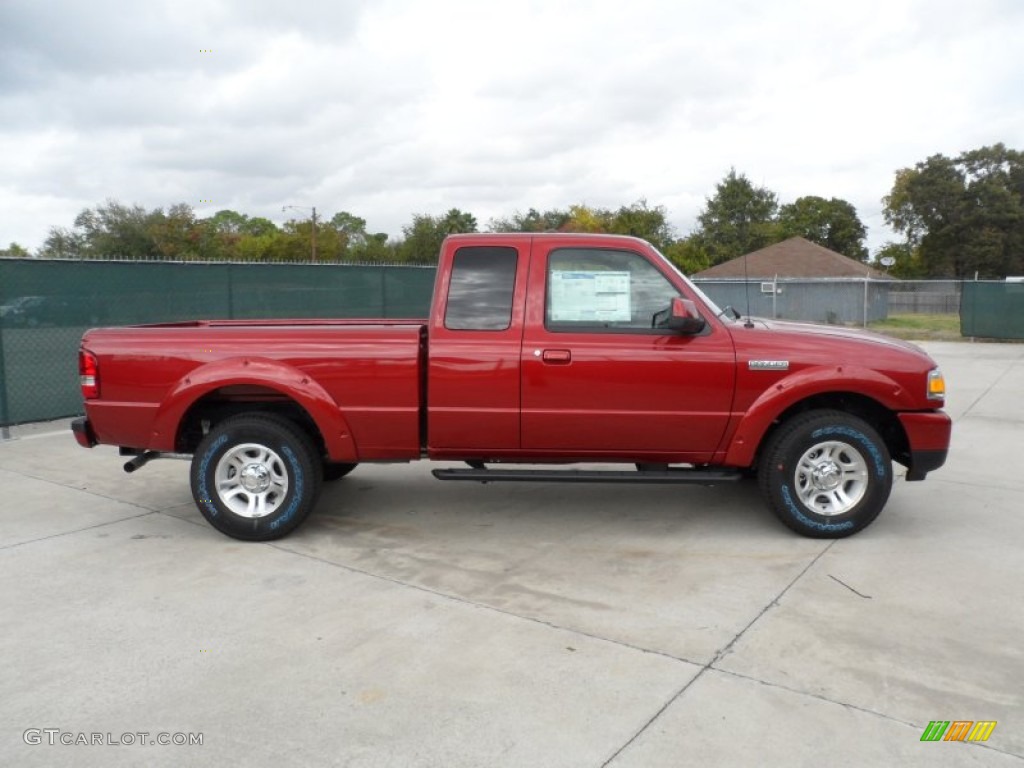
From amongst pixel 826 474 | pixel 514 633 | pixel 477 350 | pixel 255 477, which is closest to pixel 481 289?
pixel 477 350

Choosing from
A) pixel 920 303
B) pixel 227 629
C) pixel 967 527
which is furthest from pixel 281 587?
pixel 920 303

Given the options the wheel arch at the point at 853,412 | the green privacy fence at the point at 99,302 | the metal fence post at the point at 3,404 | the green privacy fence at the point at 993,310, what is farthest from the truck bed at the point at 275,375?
the green privacy fence at the point at 993,310

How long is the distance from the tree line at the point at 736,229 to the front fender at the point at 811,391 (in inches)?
1511

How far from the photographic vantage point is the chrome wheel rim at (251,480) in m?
5.31

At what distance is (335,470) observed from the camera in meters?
6.68

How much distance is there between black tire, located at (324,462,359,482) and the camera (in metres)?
6.58

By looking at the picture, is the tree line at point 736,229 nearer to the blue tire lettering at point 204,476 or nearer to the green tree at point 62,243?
the green tree at point 62,243

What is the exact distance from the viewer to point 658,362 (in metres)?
5.16

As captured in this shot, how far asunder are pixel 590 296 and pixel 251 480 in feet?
8.19

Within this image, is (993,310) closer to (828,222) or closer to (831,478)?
(831,478)

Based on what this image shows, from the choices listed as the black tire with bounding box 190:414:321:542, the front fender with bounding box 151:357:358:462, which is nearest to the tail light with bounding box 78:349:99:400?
the front fender with bounding box 151:357:358:462

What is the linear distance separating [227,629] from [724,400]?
3.16 m

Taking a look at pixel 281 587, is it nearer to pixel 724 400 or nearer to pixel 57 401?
pixel 724 400

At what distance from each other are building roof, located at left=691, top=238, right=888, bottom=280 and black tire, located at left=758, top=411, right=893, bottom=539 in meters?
35.2
